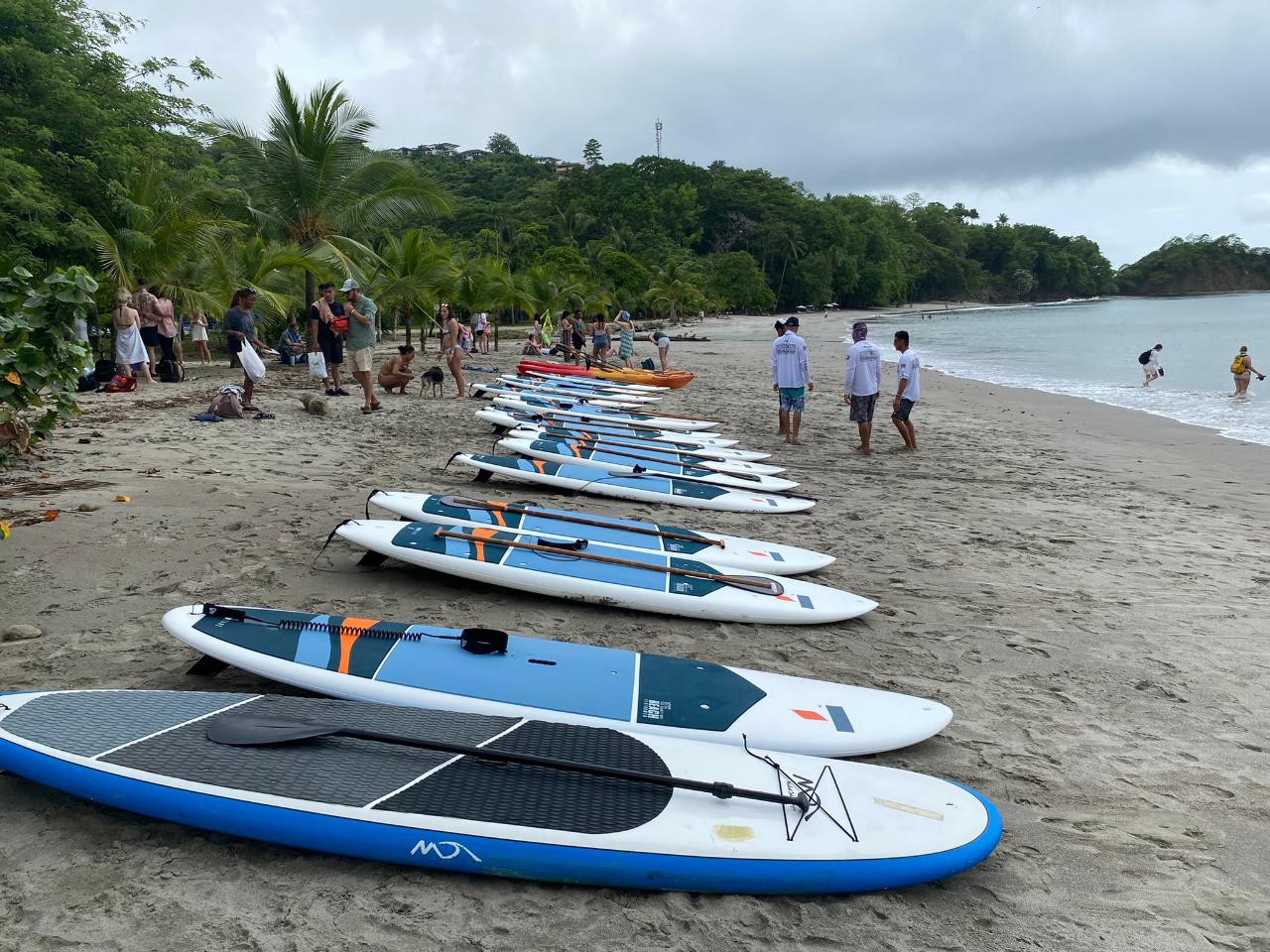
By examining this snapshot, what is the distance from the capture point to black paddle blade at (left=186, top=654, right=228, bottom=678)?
359 centimetres

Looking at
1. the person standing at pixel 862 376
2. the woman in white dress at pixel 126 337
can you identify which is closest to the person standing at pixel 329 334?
the woman in white dress at pixel 126 337

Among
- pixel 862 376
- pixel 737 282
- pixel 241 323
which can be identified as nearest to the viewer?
pixel 862 376

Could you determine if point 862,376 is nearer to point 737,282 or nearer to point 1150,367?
point 1150,367

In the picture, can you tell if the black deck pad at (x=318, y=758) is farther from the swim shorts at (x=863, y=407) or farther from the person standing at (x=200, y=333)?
the person standing at (x=200, y=333)

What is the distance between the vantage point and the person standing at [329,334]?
11.4 m

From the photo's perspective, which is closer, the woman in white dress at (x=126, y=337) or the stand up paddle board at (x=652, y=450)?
the stand up paddle board at (x=652, y=450)

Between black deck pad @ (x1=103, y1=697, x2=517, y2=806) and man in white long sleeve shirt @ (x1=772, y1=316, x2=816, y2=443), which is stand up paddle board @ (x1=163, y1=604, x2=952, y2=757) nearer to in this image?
black deck pad @ (x1=103, y1=697, x2=517, y2=806)

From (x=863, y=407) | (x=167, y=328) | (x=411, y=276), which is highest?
→ (x=411, y=276)

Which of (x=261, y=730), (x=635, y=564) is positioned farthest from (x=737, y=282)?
(x=261, y=730)

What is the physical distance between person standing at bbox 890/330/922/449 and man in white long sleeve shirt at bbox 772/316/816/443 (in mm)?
1065

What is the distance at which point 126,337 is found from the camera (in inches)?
480

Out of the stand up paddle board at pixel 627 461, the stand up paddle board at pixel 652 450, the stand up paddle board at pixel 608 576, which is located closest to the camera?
the stand up paddle board at pixel 608 576

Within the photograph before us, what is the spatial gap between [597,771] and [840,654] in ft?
6.33

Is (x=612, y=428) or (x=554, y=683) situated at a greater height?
(x=612, y=428)
